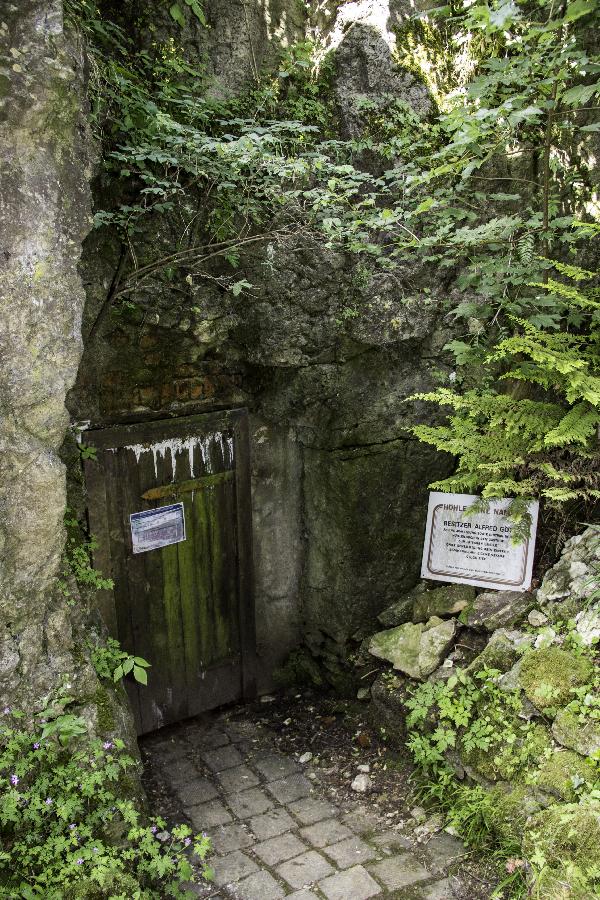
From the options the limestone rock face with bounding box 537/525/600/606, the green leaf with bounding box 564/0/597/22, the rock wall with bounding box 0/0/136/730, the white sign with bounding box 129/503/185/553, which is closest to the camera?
the rock wall with bounding box 0/0/136/730

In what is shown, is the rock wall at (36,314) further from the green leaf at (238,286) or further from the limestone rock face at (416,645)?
the limestone rock face at (416,645)

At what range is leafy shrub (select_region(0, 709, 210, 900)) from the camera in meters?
2.80

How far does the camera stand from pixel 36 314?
9.57 ft

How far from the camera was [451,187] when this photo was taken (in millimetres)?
4664

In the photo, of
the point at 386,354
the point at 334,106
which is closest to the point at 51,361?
the point at 386,354

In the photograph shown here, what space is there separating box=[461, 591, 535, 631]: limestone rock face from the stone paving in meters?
1.23

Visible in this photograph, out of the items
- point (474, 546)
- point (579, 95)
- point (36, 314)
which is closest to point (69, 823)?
point (36, 314)

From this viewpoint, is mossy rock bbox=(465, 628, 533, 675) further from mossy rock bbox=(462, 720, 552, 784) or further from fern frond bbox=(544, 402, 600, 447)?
fern frond bbox=(544, 402, 600, 447)

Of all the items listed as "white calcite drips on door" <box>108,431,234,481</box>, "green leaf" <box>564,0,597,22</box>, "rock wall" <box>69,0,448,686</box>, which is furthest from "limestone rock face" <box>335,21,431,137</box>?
"white calcite drips on door" <box>108,431,234,481</box>

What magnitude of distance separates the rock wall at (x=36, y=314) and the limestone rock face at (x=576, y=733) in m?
2.44

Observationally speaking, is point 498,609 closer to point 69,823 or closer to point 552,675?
point 552,675

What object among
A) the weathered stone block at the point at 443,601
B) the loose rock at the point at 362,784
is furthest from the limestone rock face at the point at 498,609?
the loose rock at the point at 362,784

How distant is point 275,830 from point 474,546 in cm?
214

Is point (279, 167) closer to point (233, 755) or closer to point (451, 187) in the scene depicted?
point (451, 187)
